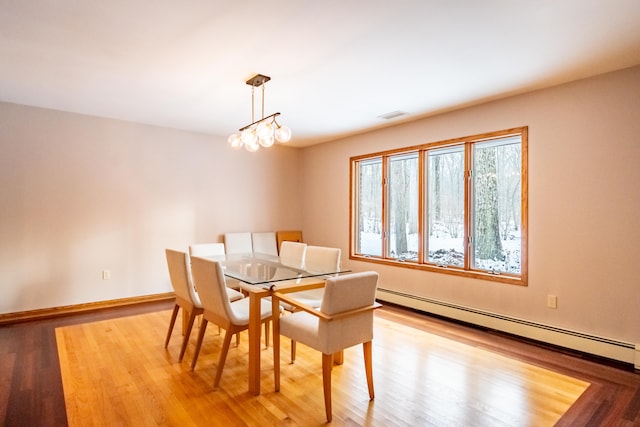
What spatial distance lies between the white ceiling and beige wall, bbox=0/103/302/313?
0.57 metres

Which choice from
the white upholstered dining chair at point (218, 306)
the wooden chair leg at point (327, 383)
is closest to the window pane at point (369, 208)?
the white upholstered dining chair at point (218, 306)

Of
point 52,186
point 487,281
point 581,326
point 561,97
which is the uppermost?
point 561,97

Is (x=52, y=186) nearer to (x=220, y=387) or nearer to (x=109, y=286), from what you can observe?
(x=109, y=286)

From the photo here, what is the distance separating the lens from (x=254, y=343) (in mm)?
2410

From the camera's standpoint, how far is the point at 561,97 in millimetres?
3217

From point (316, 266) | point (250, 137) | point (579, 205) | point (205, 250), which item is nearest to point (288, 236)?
point (205, 250)

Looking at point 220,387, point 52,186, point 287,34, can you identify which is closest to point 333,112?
point 287,34

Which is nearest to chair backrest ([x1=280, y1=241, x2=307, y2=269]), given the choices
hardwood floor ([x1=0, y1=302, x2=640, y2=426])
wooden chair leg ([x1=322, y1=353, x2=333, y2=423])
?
hardwood floor ([x1=0, y1=302, x2=640, y2=426])

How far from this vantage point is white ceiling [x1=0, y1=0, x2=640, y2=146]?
2.08 m

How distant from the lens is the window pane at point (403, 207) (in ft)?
15.0

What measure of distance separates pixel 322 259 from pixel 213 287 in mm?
1279

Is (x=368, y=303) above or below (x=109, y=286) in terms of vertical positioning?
above

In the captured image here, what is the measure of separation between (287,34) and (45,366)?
3.15 metres

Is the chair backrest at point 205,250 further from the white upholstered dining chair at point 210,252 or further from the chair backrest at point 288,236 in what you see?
the chair backrest at point 288,236
